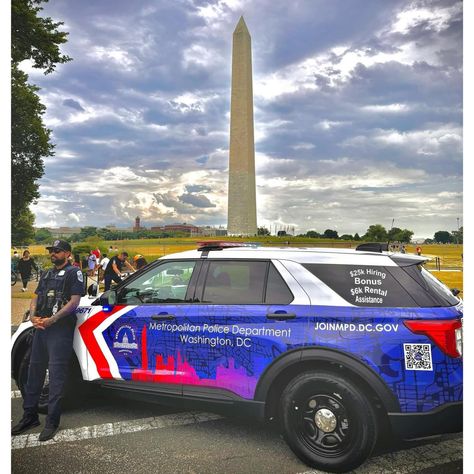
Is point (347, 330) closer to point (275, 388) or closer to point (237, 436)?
point (275, 388)

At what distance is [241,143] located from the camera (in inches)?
1096

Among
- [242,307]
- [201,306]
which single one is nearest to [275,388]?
[242,307]

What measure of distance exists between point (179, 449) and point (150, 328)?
1049mm

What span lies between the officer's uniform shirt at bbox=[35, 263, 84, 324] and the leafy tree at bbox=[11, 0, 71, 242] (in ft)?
45.6

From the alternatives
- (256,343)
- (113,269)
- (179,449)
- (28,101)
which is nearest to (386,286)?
(256,343)

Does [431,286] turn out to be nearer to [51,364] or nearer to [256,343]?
[256,343]

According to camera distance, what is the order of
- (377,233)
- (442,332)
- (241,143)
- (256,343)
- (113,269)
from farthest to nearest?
(241,143)
(377,233)
(113,269)
(256,343)
(442,332)

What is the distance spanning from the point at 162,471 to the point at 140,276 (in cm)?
168

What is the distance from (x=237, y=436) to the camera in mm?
3697

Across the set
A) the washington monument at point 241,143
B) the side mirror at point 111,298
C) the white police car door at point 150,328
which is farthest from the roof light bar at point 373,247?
the washington monument at point 241,143

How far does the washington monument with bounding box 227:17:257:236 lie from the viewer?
86.1 ft

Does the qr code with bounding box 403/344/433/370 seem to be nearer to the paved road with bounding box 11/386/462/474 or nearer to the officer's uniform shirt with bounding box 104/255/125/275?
the paved road with bounding box 11/386/462/474

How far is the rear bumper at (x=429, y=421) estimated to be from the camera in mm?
2914

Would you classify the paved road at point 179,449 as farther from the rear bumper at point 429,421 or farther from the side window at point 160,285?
the side window at point 160,285
